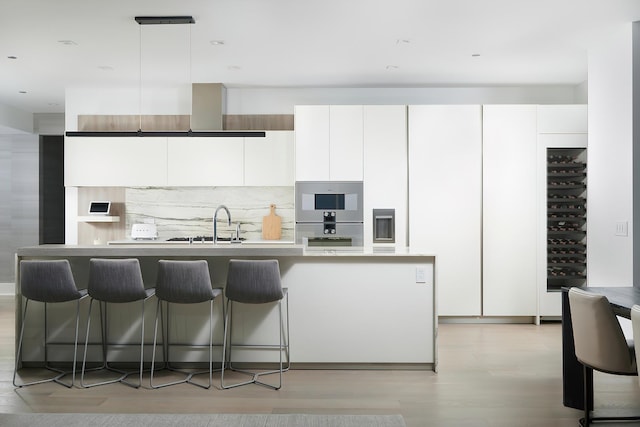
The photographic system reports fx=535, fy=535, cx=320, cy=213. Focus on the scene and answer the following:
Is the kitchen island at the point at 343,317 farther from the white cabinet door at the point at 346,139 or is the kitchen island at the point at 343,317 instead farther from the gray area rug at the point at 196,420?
the white cabinet door at the point at 346,139

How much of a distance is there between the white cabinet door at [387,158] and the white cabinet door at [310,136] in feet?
1.57

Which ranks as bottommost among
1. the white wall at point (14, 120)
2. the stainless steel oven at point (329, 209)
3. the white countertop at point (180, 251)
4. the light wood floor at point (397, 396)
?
the light wood floor at point (397, 396)

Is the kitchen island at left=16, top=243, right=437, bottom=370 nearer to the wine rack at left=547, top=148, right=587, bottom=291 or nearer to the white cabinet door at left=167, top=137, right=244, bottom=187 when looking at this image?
the white cabinet door at left=167, top=137, right=244, bottom=187

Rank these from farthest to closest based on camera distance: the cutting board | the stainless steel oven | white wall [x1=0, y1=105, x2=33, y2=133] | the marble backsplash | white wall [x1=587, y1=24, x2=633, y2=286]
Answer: white wall [x1=0, y1=105, x2=33, y2=133]
the marble backsplash
the cutting board
the stainless steel oven
white wall [x1=587, y1=24, x2=633, y2=286]

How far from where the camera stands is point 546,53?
17.4ft

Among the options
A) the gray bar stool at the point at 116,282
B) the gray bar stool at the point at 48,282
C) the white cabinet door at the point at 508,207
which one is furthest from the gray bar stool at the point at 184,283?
the white cabinet door at the point at 508,207

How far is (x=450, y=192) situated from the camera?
6.17 meters

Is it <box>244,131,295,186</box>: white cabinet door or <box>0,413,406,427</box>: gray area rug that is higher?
<box>244,131,295,186</box>: white cabinet door

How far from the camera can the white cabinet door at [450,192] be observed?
20.2 feet

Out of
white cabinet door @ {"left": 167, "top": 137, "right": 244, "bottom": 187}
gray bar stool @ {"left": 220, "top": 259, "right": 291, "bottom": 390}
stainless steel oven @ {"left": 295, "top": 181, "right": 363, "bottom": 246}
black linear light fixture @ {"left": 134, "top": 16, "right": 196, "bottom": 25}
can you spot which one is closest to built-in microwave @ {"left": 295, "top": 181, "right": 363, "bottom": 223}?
stainless steel oven @ {"left": 295, "top": 181, "right": 363, "bottom": 246}

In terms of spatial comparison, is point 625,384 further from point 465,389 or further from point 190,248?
point 190,248

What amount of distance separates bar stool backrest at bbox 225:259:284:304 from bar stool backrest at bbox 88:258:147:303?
68 centimetres

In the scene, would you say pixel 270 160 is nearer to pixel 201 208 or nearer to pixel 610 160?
pixel 201 208

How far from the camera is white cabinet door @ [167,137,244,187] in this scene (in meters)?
6.45
